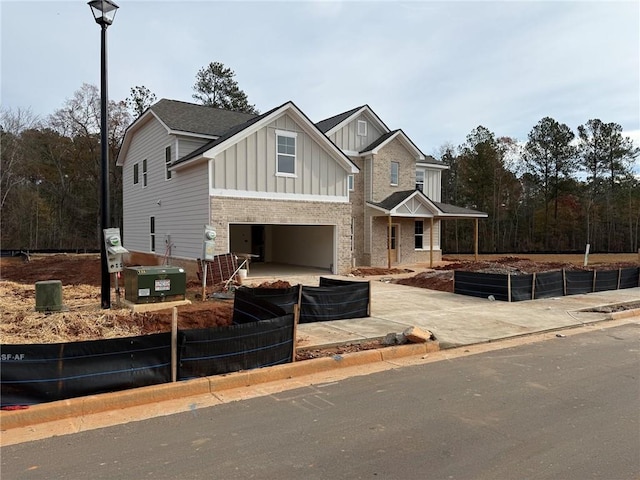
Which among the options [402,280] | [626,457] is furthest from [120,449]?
[402,280]

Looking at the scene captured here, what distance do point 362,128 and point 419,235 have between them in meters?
7.19

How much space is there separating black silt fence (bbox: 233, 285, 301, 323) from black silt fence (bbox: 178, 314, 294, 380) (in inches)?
31.7

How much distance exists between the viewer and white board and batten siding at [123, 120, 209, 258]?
17.1 metres

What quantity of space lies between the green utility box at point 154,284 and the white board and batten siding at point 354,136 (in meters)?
16.3

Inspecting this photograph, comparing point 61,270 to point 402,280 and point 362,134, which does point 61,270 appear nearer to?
point 402,280

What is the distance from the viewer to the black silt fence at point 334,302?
934cm

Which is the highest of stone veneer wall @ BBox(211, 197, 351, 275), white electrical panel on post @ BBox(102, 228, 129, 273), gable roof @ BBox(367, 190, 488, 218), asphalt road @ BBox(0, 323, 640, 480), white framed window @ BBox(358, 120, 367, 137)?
white framed window @ BBox(358, 120, 367, 137)

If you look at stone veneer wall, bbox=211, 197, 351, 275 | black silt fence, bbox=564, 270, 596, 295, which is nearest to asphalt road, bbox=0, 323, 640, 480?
black silt fence, bbox=564, 270, 596, 295

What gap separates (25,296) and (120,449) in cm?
1012

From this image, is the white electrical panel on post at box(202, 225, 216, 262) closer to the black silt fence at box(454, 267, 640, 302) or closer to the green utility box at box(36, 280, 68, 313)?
the green utility box at box(36, 280, 68, 313)

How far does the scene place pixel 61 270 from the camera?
19.2 m

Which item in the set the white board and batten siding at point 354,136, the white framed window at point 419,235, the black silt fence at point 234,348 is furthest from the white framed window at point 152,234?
the black silt fence at point 234,348

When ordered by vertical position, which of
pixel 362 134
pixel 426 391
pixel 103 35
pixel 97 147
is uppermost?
pixel 97 147

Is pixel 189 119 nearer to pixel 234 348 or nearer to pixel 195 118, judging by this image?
pixel 195 118
